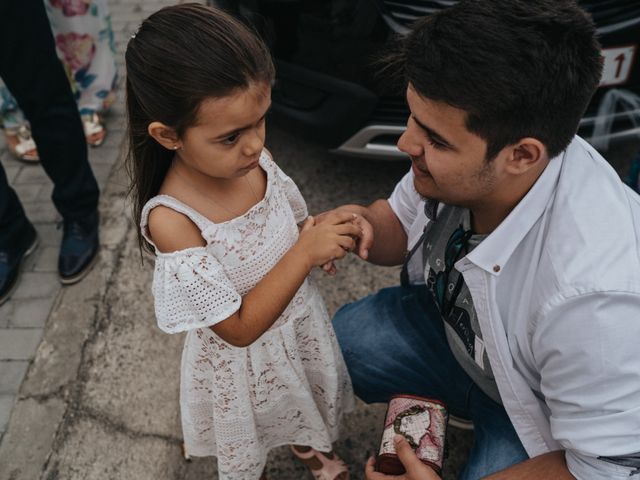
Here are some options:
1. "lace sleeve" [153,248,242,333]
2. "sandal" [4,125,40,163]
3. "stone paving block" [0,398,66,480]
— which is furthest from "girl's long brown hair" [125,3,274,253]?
"sandal" [4,125,40,163]

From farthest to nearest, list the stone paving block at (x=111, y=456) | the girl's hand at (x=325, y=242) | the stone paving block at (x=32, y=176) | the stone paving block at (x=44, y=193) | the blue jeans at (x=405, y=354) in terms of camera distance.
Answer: the stone paving block at (x=32, y=176) → the stone paving block at (x=44, y=193) → the stone paving block at (x=111, y=456) → the blue jeans at (x=405, y=354) → the girl's hand at (x=325, y=242)

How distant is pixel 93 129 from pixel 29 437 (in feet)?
5.77

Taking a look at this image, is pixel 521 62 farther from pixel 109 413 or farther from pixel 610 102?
pixel 109 413

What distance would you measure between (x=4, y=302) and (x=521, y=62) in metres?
2.28

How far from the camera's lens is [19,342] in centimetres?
247

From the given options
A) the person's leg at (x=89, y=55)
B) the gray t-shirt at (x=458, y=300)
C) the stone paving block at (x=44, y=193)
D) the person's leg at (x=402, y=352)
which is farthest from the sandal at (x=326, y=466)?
the person's leg at (x=89, y=55)

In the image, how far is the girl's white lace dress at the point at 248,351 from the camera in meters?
1.42

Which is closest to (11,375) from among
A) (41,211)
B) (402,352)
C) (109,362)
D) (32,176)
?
(109,362)

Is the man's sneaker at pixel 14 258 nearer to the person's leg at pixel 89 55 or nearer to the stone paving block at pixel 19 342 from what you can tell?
the stone paving block at pixel 19 342

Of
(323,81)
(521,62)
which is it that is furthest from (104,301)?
(521,62)

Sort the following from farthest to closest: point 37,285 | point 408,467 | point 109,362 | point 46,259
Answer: point 46,259 < point 37,285 < point 109,362 < point 408,467

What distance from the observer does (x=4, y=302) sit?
261cm

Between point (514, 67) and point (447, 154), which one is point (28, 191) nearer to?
point (447, 154)

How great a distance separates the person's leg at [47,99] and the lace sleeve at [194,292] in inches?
52.9
